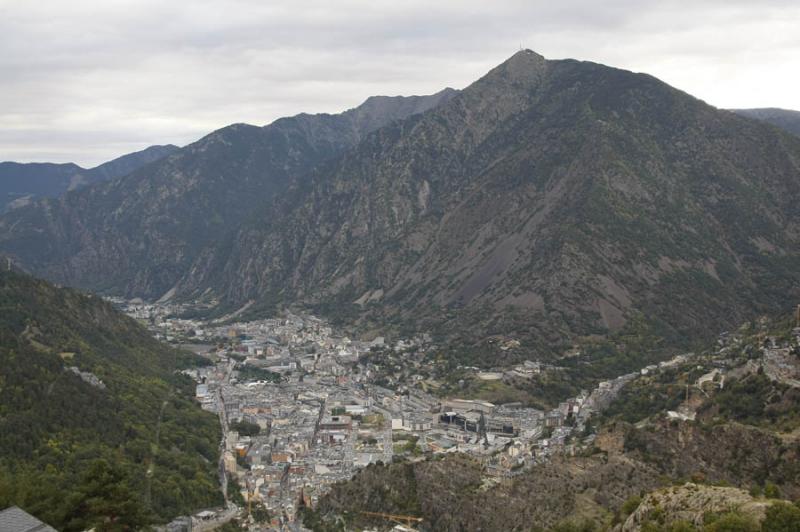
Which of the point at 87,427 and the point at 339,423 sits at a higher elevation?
the point at 87,427

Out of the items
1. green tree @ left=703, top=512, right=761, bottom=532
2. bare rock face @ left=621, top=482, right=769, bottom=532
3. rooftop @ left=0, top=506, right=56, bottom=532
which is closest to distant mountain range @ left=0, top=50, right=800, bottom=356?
bare rock face @ left=621, top=482, right=769, bottom=532

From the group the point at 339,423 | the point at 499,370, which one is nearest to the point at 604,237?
the point at 499,370

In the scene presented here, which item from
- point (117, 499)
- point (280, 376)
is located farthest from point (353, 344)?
point (117, 499)

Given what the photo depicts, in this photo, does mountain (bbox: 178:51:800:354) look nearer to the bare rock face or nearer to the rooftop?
the bare rock face

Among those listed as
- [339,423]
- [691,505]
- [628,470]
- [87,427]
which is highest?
[691,505]

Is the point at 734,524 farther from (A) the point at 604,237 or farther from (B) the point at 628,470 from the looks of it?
(A) the point at 604,237

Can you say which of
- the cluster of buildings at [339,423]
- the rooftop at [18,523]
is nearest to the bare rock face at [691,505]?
the cluster of buildings at [339,423]

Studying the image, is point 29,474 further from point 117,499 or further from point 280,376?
point 280,376

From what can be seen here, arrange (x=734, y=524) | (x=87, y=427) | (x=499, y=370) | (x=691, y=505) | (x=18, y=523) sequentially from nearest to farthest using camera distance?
1. (x=734, y=524)
2. (x=18, y=523)
3. (x=691, y=505)
4. (x=87, y=427)
5. (x=499, y=370)

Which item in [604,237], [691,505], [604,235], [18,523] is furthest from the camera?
[604,235]
